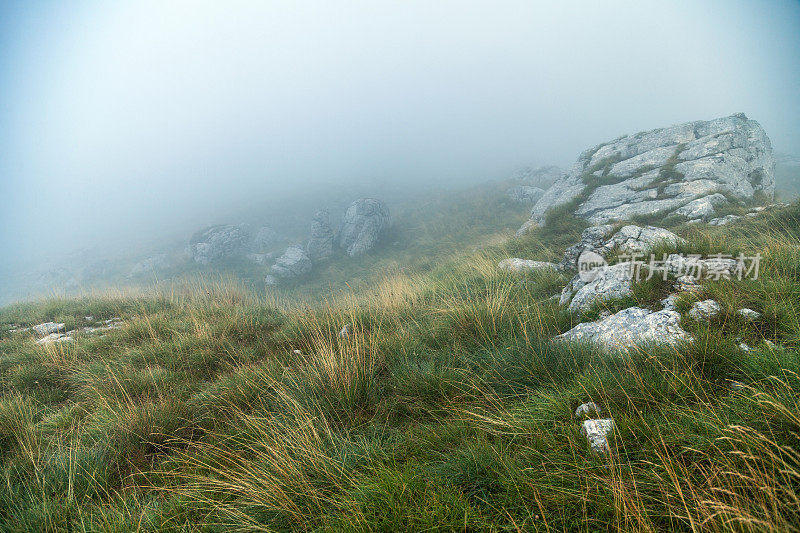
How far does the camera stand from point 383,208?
28156 millimetres

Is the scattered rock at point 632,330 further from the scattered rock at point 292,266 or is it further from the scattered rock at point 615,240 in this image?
the scattered rock at point 292,266

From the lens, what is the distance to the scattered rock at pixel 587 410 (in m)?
2.03

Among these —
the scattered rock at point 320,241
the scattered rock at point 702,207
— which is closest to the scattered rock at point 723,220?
the scattered rock at point 702,207

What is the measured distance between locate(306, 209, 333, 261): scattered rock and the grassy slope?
823 inches

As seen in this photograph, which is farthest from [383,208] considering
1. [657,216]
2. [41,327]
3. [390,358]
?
[390,358]

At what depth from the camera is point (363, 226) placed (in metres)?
26.0

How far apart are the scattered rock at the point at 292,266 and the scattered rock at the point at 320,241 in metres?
1.89

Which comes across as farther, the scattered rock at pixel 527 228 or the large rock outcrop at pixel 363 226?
the large rock outcrop at pixel 363 226

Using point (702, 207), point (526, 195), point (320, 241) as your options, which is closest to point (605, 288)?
point (702, 207)

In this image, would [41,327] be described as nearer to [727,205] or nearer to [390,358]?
[390,358]

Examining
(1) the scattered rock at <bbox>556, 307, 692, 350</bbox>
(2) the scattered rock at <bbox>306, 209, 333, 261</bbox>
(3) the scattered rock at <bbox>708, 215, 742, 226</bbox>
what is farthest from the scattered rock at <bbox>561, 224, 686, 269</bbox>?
(2) the scattered rock at <bbox>306, 209, 333, 261</bbox>

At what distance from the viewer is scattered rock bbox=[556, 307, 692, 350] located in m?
2.90

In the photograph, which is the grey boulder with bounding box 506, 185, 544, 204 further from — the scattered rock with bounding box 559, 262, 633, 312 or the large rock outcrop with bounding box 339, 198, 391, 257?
the scattered rock with bounding box 559, 262, 633, 312

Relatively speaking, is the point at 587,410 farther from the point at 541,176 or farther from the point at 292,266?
the point at 541,176
